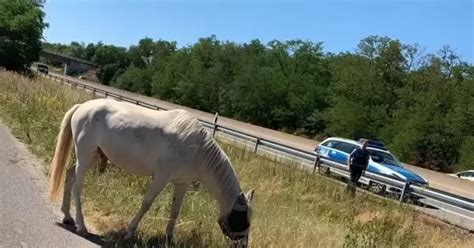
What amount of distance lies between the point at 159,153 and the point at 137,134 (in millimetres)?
385

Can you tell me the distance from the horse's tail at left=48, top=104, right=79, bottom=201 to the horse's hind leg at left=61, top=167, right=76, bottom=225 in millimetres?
88

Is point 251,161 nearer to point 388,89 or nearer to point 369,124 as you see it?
point 369,124

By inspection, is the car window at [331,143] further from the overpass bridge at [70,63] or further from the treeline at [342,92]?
the overpass bridge at [70,63]

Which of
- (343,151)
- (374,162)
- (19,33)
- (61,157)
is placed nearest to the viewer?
(61,157)

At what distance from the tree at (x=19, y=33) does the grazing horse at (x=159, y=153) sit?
174 feet

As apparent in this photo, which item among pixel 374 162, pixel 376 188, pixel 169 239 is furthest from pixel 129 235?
pixel 374 162

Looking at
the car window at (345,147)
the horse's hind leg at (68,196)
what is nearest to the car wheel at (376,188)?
the car window at (345,147)

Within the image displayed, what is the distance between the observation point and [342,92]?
204 ft

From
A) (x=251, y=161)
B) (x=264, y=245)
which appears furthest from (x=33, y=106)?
(x=264, y=245)

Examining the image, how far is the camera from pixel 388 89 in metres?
58.7

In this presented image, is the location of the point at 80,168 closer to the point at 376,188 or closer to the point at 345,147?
→ the point at 376,188

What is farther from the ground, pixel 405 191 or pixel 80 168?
pixel 80 168

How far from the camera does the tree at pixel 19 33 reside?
56781 mm

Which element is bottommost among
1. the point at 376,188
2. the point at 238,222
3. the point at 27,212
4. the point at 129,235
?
the point at 27,212
